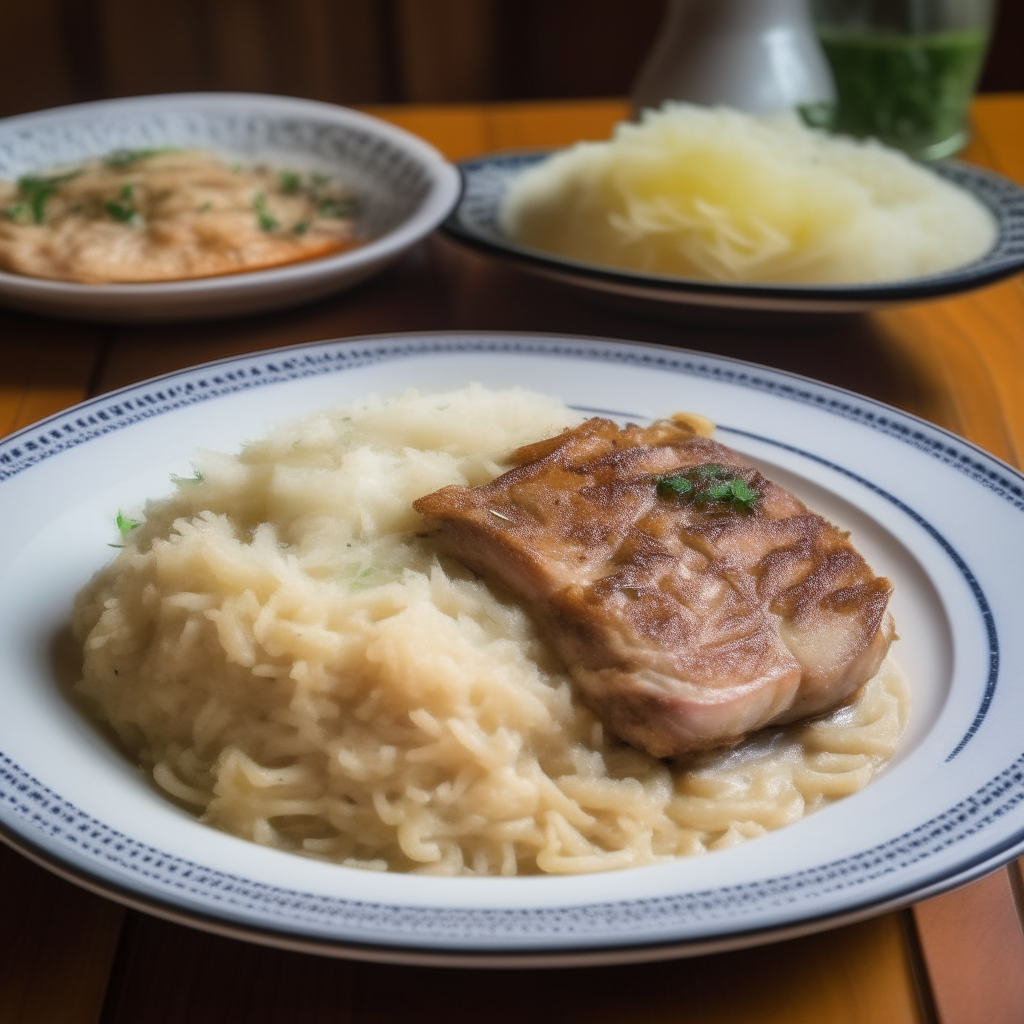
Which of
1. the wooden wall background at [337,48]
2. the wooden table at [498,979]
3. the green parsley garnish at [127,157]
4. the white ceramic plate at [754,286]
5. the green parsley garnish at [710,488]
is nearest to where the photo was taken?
the wooden table at [498,979]

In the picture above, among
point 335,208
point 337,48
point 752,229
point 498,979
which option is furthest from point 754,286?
point 337,48

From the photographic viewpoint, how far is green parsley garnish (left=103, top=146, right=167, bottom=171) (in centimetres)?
438

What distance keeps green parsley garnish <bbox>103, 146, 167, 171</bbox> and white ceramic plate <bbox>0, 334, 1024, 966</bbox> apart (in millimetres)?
1767

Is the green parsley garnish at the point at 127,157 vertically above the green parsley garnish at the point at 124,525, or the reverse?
the green parsley garnish at the point at 124,525

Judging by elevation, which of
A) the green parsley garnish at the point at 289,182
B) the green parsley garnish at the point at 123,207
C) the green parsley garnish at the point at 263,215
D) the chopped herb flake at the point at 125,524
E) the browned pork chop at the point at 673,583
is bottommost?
the green parsley garnish at the point at 289,182

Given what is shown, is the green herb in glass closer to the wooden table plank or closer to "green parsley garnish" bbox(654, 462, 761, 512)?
"green parsley garnish" bbox(654, 462, 761, 512)

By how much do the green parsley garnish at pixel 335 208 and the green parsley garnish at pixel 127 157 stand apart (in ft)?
2.07

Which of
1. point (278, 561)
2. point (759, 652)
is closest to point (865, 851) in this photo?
point (759, 652)

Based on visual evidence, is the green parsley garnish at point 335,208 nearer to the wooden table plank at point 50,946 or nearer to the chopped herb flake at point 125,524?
the chopped herb flake at point 125,524

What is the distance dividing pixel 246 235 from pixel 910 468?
216 centimetres

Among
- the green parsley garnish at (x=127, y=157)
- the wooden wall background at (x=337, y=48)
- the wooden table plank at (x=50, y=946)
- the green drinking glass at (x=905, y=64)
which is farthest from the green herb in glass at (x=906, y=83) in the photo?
the wooden table plank at (x=50, y=946)

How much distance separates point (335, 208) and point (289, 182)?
21cm

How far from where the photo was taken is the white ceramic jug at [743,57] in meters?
4.82

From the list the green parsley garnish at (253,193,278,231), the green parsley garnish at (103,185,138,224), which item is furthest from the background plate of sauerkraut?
the green parsley garnish at (103,185,138,224)
